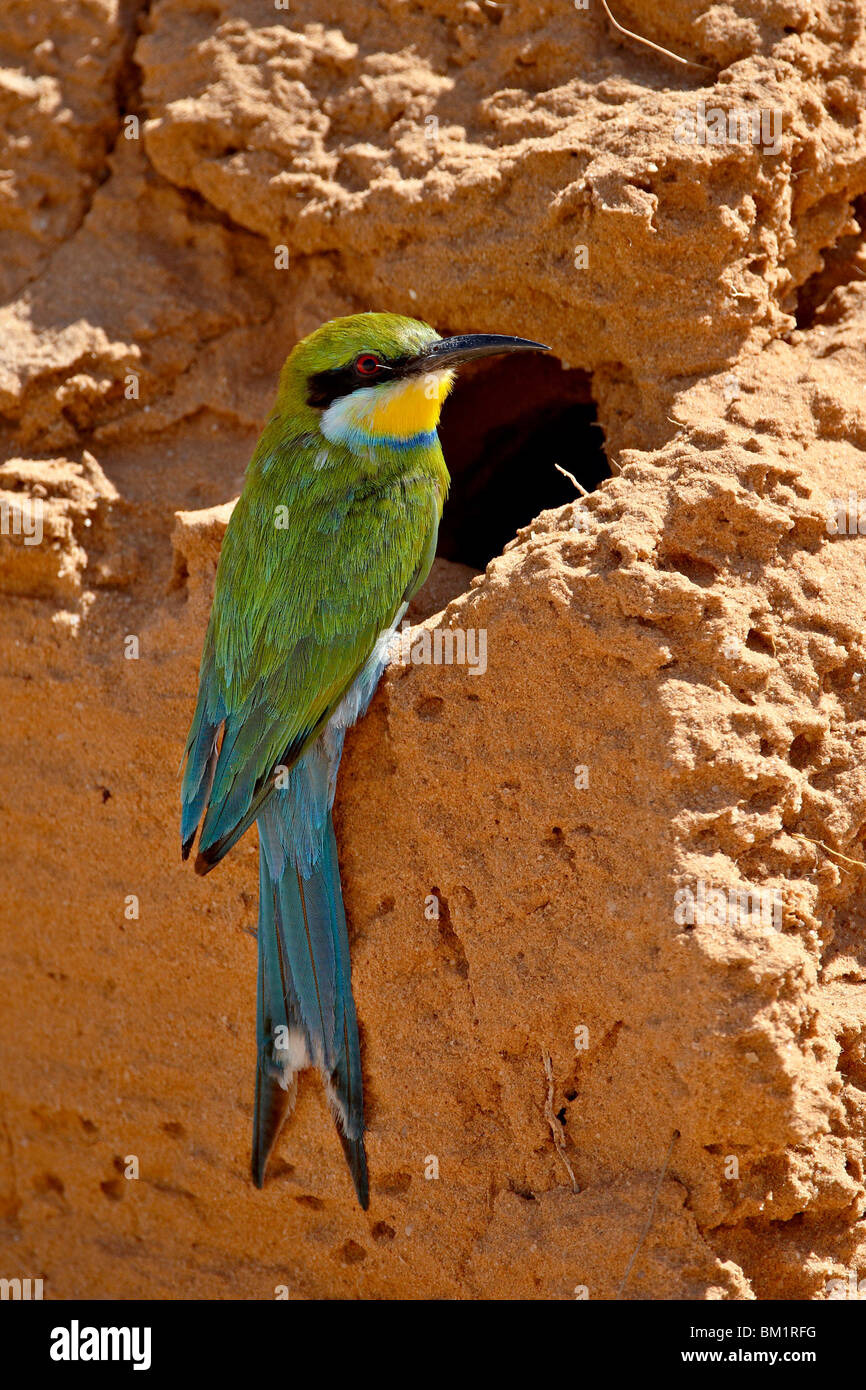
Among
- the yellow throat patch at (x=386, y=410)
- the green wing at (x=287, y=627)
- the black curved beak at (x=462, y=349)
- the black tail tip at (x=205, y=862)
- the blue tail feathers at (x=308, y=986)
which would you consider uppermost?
the black curved beak at (x=462, y=349)

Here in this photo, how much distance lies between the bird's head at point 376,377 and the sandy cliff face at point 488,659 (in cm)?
33

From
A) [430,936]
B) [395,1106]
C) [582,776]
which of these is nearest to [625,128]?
[582,776]

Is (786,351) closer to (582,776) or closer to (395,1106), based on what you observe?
(582,776)

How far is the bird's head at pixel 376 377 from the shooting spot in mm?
3457

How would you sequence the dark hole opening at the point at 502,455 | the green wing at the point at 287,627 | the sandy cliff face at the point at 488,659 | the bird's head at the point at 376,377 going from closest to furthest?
the sandy cliff face at the point at 488,659
the green wing at the point at 287,627
the bird's head at the point at 376,377
the dark hole opening at the point at 502,455

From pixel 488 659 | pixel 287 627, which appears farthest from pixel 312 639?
pixel 488 659

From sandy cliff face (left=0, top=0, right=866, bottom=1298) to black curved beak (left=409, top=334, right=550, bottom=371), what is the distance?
0.83 ft

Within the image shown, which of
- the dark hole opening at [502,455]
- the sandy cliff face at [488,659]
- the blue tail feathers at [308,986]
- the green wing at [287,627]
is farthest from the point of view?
the dark hole opening at [502,455]

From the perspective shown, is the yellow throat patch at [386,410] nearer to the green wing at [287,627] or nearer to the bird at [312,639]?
the bird at [312,639]

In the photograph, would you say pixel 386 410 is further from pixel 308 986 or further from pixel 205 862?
pixel 308 986

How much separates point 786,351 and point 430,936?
188 cm

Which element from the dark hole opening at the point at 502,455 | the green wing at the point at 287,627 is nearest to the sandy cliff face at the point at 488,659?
the dark hole opening at the point at 502,455

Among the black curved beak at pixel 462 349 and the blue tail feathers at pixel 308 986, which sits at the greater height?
the black curved beak at pixel 462 349

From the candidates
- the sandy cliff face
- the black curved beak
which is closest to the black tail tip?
the sandy cliff face
